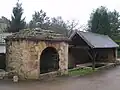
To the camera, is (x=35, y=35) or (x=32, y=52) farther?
(x=35, y=35)

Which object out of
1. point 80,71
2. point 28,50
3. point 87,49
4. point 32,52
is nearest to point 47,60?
point 80,71

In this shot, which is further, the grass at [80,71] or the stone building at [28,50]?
the grass at [80,71]

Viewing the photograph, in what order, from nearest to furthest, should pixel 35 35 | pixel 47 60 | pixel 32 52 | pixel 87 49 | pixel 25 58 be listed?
pixel 25 58
pixel 32 52
pixel 35 35
pixel 47 60
pixel 87 49

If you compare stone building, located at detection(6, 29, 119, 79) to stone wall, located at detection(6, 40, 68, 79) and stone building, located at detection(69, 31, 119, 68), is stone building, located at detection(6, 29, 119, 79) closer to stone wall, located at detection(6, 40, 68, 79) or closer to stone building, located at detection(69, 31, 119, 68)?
stone wall, located at detection(6, 40, 68, 79)

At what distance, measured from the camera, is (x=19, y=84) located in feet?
43.5

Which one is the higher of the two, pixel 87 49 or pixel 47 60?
pixel 87 49

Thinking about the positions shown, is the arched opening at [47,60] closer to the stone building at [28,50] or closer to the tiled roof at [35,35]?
the stone building at [28,50]

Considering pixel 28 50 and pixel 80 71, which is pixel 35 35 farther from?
pixel 80 71

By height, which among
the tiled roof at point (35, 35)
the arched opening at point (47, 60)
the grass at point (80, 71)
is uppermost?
the tiled roof at point (35, 35)

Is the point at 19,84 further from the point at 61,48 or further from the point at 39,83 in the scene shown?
the point at 61,48

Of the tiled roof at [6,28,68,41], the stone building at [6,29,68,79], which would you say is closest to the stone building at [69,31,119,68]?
the tiled roof at [6,28,68,41]

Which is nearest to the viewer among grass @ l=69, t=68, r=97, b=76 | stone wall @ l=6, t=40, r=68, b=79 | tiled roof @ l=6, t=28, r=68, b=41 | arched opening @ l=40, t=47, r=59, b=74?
stone wall @ l=6, t=40, r=68, b=79

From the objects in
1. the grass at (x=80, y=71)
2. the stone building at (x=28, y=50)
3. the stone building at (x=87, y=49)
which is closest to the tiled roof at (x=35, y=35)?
the stone building at (x=28, y=50)

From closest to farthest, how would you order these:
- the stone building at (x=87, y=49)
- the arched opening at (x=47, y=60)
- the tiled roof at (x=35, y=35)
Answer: the tiled roof at (x=35, y=35) → the arched opening at (x=47, y=60) → the stone building at (x=87, y=49)
